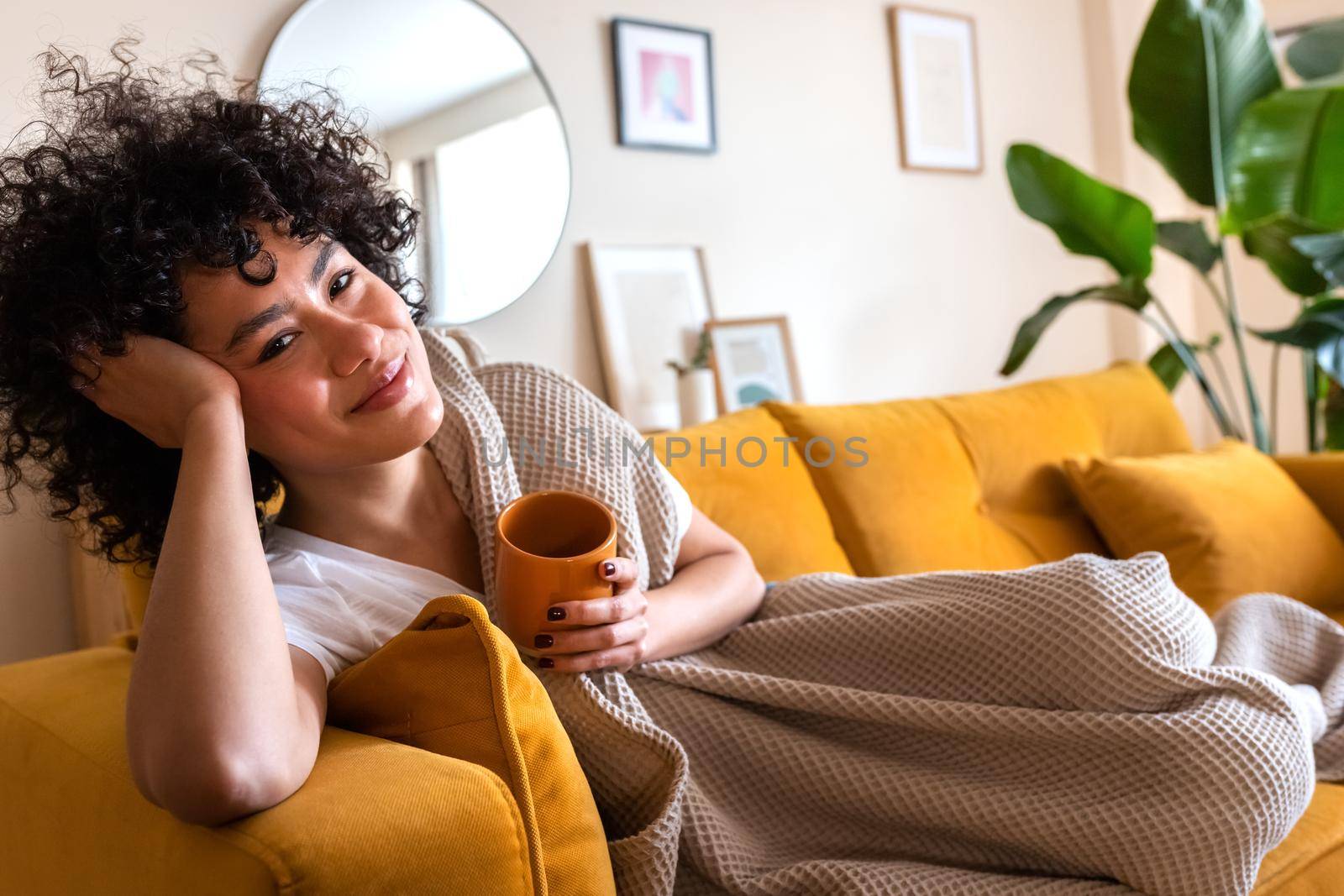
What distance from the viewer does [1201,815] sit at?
3.19 ft

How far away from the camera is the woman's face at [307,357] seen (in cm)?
103

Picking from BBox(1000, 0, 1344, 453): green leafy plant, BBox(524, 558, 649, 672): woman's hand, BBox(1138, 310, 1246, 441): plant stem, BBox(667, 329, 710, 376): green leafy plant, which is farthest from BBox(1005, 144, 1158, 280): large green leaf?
BBox(524, 558, 649, 672): woman's hand

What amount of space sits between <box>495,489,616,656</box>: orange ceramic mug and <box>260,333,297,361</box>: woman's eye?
0.25 metres

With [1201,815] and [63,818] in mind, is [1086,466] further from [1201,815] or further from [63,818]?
[63,818]

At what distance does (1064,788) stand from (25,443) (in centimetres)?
108

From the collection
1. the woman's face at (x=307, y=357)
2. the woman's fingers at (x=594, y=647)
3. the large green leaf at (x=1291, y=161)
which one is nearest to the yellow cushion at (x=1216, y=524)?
the large green leaf at (x=1291, y=161)

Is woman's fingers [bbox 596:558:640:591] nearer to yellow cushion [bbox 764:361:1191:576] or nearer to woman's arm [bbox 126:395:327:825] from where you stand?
woman's arm [bbox 126:395:327:825]

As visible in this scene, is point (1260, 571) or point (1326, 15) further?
point (1326, 15)

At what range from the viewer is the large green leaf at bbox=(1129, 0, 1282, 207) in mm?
2740

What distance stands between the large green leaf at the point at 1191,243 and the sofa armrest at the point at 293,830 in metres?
2.63

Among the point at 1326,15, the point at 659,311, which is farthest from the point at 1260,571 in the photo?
the point at 1326,15

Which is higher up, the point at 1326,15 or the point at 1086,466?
the point at 1326,15

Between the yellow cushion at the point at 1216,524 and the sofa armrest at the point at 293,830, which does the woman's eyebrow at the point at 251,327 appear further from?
the yellow cushion at the point at 1216,524

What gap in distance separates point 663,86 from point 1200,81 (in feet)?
4.34
